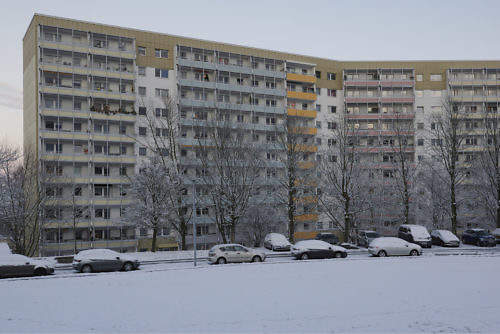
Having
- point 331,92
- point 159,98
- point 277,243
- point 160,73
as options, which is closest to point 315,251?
point 277,243

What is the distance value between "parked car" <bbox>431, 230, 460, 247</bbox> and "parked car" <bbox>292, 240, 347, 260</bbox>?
12.0 metres

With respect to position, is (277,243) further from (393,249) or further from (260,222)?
(260,222)

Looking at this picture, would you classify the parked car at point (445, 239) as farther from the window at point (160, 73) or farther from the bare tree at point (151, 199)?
the window at point (160, 73)

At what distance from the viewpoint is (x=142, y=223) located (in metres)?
34.2

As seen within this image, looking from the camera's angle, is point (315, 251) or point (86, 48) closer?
point (315, 251)

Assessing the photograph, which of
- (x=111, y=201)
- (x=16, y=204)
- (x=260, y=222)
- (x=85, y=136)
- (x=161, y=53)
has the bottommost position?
(x=260, y=222)

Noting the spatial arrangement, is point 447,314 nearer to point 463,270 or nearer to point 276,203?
point 463,270

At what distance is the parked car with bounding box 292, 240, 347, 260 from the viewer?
91.8 feet

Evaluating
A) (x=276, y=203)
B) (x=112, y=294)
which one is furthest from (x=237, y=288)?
(x=276, y=203)

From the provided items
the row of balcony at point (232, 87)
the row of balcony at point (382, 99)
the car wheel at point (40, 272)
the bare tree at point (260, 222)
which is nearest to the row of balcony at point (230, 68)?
the row of balcony at point (232, 87)

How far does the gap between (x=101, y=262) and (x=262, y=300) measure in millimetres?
12742

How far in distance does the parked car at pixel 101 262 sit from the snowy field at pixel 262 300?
7.57 ft

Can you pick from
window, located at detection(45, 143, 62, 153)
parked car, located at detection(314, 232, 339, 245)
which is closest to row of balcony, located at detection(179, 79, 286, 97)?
window, located at detection(45, 143, 62, 153)

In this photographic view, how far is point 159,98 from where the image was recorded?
5756 centimetres
